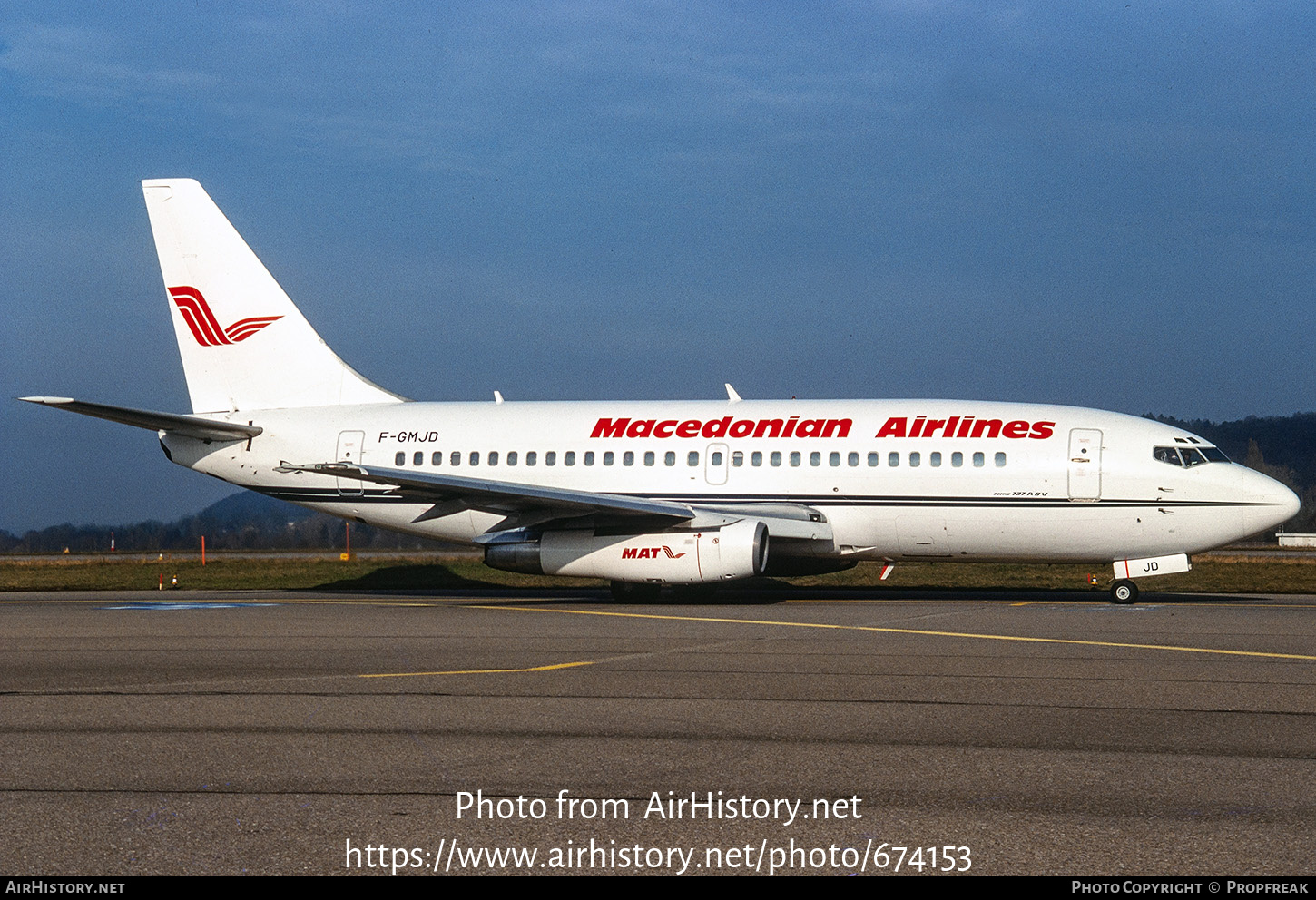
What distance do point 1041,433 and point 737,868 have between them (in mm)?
18259

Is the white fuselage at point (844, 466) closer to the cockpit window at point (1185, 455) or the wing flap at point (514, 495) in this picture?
the cockpit window at point (1185, 455)

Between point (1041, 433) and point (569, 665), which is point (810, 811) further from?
point (1041, 433)

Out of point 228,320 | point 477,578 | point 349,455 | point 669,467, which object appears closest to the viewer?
point 669,467

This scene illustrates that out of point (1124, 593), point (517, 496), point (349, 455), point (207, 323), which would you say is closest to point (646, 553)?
point (517, 496)

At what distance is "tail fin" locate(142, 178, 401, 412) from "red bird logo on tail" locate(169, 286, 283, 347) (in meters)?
0.02

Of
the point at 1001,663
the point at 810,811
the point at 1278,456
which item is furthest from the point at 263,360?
the point at 1278,456

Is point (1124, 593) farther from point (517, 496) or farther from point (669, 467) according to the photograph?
point (517, 496)

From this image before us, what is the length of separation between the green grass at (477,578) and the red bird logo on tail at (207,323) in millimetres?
6106

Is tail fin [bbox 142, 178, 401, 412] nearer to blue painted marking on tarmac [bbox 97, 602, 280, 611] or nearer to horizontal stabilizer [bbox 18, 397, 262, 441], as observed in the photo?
horizontal stabilizer [bbox 18, 397, 262, 441]

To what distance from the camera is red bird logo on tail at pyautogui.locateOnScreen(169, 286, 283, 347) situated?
90.8 ft

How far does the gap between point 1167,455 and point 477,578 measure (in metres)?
17.2

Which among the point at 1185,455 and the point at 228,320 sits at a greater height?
the point at 228,320

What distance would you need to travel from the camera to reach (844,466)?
23.5 meters

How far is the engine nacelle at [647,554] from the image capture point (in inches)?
848
